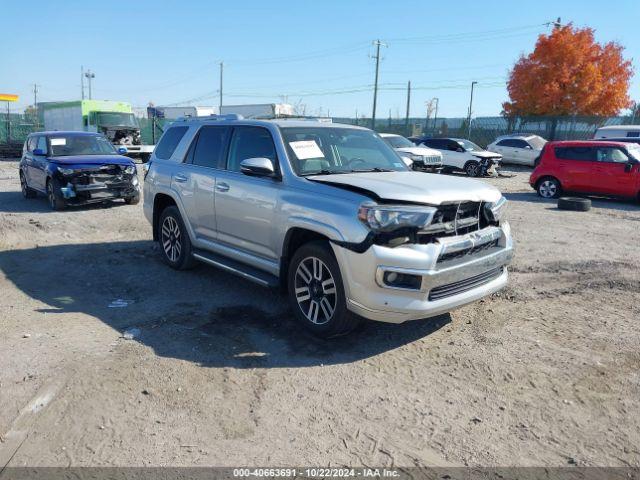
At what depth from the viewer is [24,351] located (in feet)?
14.0

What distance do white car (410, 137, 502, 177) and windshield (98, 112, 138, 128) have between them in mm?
15301

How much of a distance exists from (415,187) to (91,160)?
930 cm

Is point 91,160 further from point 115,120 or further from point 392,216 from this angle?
point 115,120

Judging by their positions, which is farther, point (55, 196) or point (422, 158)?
point (422, 158)

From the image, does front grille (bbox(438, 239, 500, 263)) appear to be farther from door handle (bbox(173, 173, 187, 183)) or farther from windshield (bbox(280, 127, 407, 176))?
door handle (bbox(173, 173, 187, 183))

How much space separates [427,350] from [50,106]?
30499 millimetres

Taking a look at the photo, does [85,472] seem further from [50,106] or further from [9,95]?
[9,95]

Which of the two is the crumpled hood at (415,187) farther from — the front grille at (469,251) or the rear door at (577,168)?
the rear door at (577,168)

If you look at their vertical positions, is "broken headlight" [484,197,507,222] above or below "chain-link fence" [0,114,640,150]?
below

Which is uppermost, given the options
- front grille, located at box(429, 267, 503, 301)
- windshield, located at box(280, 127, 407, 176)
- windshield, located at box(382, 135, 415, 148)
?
windshield, located at box(382, 135, 415, 148)

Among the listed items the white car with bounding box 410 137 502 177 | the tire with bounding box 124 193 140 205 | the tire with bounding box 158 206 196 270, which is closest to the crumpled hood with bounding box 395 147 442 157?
the white car with bounding box 410 137 502 177

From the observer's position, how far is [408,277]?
398 cm

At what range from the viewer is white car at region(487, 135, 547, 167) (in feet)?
80.9

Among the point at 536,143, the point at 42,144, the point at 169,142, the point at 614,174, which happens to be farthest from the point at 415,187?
the point at 536,143
